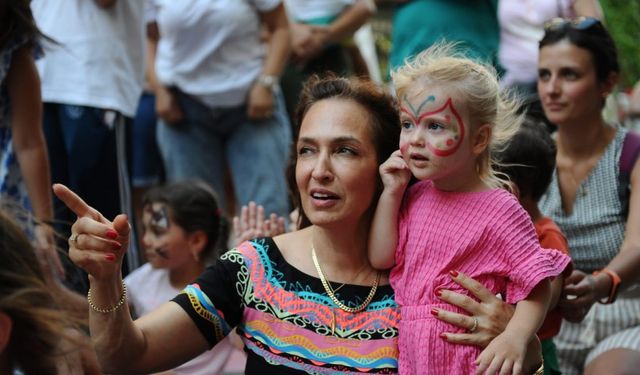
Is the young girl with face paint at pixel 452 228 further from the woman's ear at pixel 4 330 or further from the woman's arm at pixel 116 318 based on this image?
the woman's ear at pixel 4 330

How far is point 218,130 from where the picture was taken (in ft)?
18.6

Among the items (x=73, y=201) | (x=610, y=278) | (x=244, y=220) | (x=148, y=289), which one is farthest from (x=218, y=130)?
(x=73, y=201)

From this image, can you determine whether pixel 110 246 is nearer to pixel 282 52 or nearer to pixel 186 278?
pixel 186 278

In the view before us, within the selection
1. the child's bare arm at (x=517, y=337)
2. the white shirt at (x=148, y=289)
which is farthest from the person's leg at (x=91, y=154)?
the child's bare arm at (x=517, y=337)

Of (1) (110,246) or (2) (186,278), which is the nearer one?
(1) (110,246)

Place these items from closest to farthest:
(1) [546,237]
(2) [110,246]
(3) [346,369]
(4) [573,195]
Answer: (2) [110,246]
(3) [346,369]
(1) [546,237]
(4) [573,195]

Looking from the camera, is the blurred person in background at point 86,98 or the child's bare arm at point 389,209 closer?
the child's bare arm at point 389,209

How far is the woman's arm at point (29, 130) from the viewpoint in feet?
13.3

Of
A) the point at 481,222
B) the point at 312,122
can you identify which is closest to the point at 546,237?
the point at 481,222

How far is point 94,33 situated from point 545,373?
2512mm

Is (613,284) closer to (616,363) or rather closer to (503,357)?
(616,363)

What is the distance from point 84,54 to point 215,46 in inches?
34.8

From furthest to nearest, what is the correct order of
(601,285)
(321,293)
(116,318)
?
(601,285) → (321,293) → (116,318)

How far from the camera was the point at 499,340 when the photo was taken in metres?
2.90
